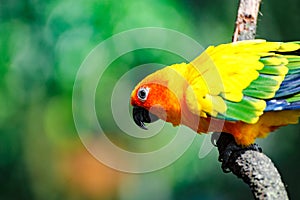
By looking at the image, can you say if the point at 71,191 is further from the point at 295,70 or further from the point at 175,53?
the point at 295,70

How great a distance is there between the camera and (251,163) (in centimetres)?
204

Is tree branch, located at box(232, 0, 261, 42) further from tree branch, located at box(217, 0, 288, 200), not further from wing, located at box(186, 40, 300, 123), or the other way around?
wing, located at box(186, 40, 300, 123)

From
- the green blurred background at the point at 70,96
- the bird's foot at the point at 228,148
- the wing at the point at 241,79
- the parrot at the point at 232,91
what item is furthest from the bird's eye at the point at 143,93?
the green blurred background at the point at 70,96

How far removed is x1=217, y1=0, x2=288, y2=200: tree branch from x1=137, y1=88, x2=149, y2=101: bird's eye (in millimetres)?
289

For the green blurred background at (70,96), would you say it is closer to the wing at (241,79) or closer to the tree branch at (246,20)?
the tree branch at (246,20)

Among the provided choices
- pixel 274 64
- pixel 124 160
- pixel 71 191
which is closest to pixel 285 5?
pixel 124 160

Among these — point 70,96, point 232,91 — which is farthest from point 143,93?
point 70,96

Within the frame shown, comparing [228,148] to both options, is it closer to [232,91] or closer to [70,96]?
[232,91]

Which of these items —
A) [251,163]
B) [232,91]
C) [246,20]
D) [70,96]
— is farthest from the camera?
[70,96]

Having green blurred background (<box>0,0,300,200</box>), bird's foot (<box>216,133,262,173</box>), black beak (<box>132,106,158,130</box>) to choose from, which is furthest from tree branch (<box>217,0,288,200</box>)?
green blurred background (<box>0,0,300,200</box>)

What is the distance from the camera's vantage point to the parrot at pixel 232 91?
Answer: 2150mm

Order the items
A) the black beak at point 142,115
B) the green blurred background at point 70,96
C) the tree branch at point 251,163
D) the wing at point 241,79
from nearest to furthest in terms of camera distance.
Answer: the tree branch at point 251,163
the wing at point 241,79
the black beak at point 142,115
the green blurred background at point 70,96

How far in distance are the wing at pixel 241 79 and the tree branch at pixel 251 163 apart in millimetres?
110

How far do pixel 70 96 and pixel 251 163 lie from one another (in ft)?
6.15
